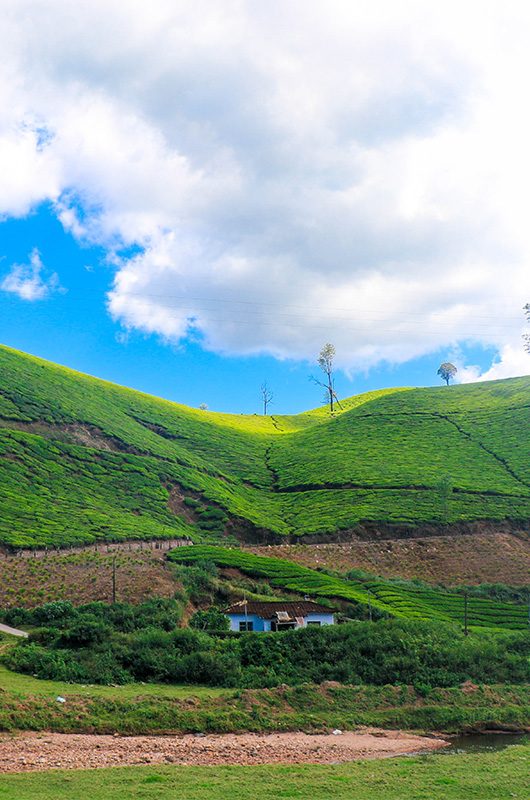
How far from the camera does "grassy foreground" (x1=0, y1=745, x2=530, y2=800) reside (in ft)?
62.1

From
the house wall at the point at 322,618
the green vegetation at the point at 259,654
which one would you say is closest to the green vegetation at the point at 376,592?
the house wall at the point at 322,618

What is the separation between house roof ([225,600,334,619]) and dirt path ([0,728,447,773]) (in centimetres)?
1565

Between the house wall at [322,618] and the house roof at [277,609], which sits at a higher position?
the house roof at [277,609]

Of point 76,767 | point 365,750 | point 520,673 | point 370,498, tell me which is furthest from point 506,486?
point 76,767

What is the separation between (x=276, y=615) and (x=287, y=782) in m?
23.2

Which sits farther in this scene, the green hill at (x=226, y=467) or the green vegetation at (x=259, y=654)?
the green hill at (x=226, y=467)

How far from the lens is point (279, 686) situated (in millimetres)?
33625

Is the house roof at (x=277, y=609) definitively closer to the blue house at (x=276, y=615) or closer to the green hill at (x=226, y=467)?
the blue house at (x=276, y=615)

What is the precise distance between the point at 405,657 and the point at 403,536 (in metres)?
40.2

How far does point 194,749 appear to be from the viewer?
25219 millimetres

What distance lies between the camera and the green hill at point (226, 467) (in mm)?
74938

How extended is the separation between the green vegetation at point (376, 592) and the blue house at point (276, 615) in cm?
605

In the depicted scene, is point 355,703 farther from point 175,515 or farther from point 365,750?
point 175,515

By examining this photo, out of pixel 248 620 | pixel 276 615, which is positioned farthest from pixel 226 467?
pixel 276 615
